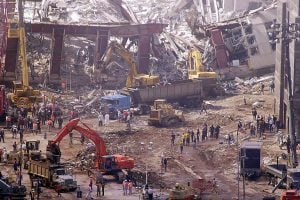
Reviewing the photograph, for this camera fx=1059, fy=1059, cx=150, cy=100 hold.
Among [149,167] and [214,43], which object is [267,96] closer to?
[214,43]

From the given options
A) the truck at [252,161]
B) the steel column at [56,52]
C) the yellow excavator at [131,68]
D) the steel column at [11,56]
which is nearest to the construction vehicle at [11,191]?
the truck at [252,161]

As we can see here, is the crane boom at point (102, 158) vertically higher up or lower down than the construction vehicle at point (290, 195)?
higher up

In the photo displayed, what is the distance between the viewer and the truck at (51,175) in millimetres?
A: 64438

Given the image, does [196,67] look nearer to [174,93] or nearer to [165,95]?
[174,93]

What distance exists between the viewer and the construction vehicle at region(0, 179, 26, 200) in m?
60.5

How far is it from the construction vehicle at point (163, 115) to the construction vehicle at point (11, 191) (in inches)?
1059

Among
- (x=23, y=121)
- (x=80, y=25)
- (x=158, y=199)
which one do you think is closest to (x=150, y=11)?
(x=80, y=25)

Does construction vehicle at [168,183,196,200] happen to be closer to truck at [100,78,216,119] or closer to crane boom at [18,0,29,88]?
truck at [100,78,216,119]

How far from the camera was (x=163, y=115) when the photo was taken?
86.7 meters

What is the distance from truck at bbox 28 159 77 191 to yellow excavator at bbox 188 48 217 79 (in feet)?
113

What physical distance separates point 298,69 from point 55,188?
24.7 m

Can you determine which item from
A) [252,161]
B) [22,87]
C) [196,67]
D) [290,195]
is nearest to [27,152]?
[252,161]

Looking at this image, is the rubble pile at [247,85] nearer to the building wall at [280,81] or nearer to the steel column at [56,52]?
the building wall at [280,81]

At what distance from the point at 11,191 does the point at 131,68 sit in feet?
138
